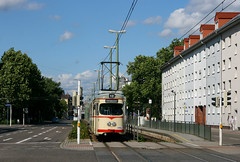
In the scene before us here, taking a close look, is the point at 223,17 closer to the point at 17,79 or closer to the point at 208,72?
the point at 208,72

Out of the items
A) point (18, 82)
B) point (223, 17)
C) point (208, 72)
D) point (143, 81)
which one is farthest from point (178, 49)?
point (18, 82)

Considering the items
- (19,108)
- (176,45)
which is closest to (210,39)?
(176,45)

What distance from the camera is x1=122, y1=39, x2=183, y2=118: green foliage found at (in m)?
88.2

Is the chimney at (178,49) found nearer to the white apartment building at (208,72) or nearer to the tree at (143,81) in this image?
the white apartment building at (208,72)

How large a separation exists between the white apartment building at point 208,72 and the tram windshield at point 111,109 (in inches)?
956

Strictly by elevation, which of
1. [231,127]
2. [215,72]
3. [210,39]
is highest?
[210,39]

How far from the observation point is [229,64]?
177ft

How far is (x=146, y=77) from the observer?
90.4 meters

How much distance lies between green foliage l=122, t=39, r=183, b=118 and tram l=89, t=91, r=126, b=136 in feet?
195

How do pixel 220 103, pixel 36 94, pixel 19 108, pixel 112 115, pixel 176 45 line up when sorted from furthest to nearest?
pixel 176 45
pixel 36 94
pixel 19 108
pixel 112 115
pixel 220 103

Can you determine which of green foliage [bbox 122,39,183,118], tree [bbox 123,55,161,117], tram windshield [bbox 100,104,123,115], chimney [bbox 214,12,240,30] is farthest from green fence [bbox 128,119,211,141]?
green foliage [bbox 122,39,183,118]

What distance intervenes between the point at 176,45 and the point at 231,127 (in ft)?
139

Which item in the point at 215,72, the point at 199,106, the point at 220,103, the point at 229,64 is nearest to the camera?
the point at 220,103

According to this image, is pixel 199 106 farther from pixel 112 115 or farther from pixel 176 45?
pixel 112 115
